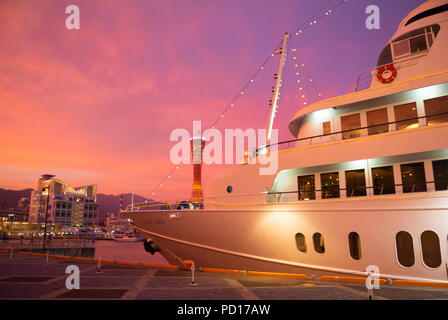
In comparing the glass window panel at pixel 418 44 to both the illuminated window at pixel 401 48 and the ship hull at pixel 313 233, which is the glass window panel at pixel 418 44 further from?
the ship hull at pixel 313 233

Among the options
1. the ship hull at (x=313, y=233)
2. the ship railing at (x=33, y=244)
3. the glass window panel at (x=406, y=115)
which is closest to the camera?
the ship hull at (x=313, y=233)

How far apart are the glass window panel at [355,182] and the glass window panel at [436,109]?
321 cm

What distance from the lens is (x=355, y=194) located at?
11.8 metres

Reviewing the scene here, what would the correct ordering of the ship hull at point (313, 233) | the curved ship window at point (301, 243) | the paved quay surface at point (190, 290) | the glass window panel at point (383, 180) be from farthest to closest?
1. the glass window panel at point (383, 180)
2. the curved ship window at point (301, 243)
3. the ship hull at point (313, 233)
4. the paved quay surface at point (190, 290)

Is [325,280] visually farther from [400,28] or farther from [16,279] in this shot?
[400,28]

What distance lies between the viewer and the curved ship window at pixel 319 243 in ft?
35.0

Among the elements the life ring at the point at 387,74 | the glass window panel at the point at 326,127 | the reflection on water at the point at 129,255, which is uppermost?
→ the life ring at the point at 387,74

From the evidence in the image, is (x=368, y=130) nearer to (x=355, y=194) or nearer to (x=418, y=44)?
(x=355, y=194)

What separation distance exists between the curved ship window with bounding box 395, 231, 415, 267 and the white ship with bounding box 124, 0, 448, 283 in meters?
0.03

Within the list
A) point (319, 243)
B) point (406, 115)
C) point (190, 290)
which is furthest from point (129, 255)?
point (406, 115)

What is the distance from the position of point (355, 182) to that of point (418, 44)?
727 cm

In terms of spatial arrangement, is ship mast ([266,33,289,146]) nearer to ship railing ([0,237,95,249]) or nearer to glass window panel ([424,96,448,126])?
glass window panel ([424,96,448,126])

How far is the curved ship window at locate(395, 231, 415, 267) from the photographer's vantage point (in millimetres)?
9450

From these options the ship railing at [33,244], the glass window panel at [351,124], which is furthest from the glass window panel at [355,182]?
the ship railing at [33,244]
